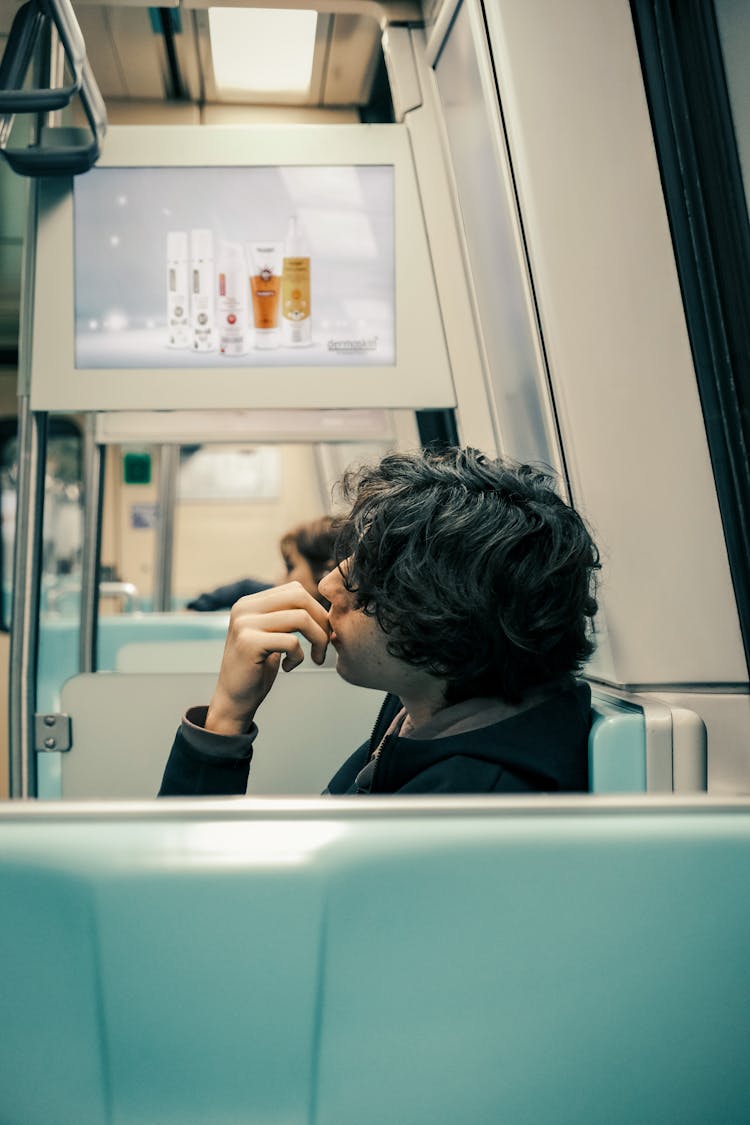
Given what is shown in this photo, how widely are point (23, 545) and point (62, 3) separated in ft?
3.06

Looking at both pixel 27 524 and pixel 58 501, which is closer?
pixel 27 524

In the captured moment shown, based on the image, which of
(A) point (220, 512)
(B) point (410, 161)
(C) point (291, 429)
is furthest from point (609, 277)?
(A) point (220, 512)

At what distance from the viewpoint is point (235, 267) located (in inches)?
75.8

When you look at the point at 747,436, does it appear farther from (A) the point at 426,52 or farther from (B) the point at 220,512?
(B) the point at 220,512

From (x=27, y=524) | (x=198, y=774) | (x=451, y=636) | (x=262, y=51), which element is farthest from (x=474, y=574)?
(x=262, y=51)

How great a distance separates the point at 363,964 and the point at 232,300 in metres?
1.50

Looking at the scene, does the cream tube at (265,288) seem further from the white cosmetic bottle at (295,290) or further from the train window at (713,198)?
the train window at (713,198)

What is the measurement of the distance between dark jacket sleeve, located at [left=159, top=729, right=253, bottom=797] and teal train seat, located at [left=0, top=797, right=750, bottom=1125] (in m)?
0.52

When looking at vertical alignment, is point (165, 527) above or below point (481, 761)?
above

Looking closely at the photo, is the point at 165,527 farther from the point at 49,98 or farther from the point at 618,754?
the point at 618,754

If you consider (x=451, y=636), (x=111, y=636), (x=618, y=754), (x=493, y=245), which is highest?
(x=493, y=245)

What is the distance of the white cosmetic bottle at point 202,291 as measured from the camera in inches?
75.1

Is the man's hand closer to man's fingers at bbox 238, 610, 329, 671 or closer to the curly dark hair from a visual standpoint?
man's fingers at bbox 238, 610, 329, 671

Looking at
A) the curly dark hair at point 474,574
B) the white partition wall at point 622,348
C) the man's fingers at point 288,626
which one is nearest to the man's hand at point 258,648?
the man's fingers at point 288,626
